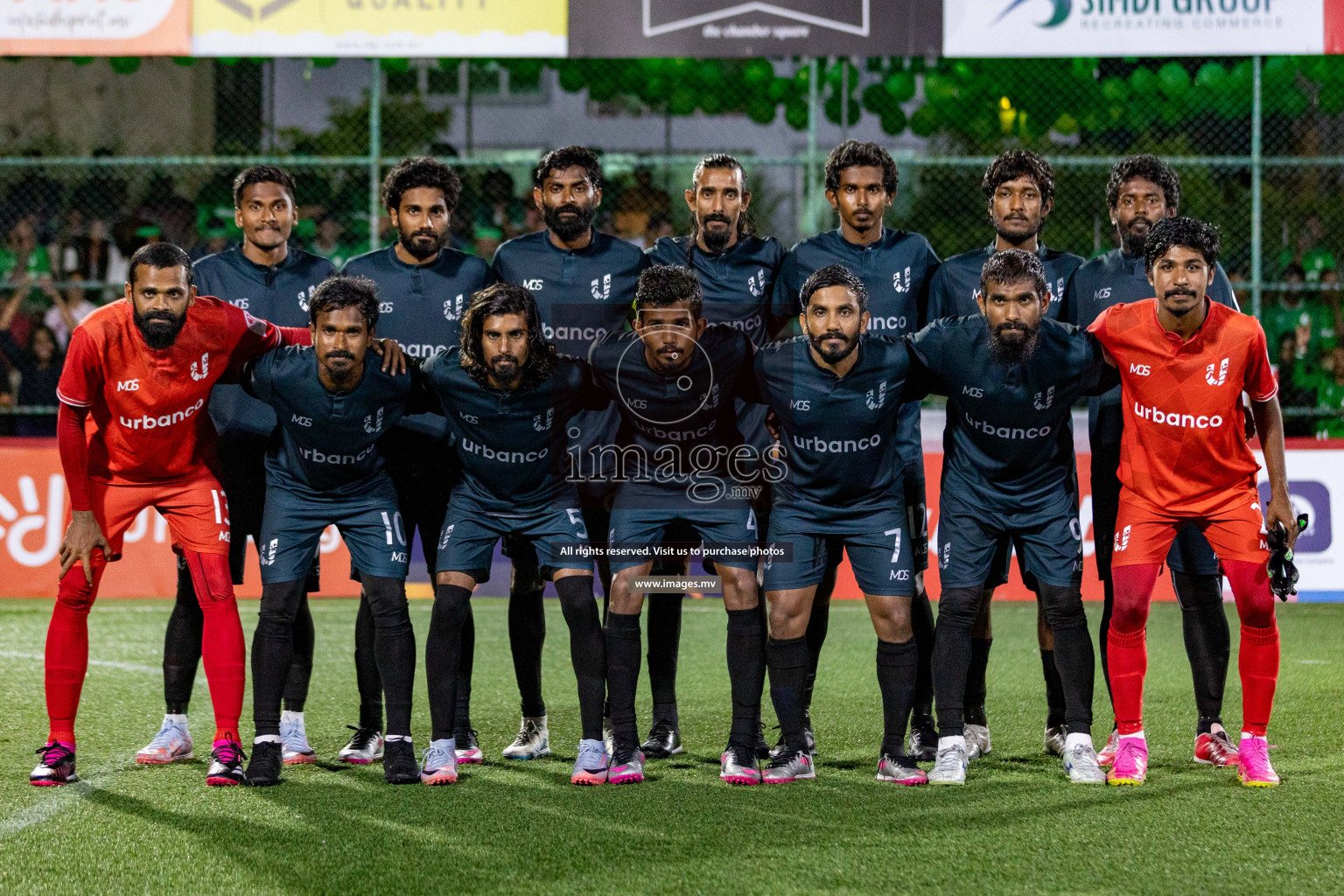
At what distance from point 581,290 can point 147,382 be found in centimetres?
165

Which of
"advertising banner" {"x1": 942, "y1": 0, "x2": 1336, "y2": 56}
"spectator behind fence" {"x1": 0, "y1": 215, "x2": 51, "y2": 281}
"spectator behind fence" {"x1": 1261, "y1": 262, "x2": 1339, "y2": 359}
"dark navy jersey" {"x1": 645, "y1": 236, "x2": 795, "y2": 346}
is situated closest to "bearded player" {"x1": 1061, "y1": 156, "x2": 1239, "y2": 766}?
"dark navy jersey" {"x1": 645, "y1": 236, "x2": 795, "y2": 346}

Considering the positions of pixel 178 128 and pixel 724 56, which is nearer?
pixel 724 56

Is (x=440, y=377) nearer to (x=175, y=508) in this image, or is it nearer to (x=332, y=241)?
(x=175, y=508)

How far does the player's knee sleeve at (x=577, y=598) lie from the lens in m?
5.04

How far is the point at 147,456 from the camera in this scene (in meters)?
5.11

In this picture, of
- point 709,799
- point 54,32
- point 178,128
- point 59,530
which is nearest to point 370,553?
point 709,799

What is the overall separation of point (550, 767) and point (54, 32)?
9041mm

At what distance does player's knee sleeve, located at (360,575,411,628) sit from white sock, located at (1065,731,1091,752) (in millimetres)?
2370

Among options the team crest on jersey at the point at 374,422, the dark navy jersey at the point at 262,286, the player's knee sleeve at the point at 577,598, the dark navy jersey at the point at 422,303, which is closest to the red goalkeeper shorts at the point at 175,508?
the dark navy jersey at the point at 262,286

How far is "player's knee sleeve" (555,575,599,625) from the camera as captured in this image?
16.5 ft

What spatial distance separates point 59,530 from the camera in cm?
989

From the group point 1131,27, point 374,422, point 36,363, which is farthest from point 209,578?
point 1131,27

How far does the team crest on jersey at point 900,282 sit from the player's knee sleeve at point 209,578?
2.72 metres

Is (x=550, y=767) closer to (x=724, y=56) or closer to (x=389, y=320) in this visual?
(x=389, y=320)
